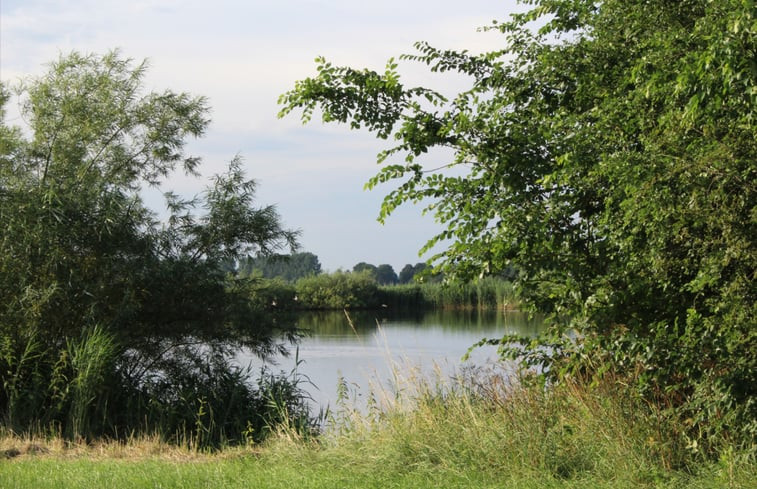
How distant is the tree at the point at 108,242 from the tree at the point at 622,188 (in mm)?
5118

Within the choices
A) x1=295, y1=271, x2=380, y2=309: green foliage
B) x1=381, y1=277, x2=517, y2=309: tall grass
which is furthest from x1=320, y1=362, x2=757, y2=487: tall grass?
x1=295, y1=271, x2=380, y2=309: green foliage

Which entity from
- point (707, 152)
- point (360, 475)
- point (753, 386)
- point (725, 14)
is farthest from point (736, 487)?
point (725, 14)

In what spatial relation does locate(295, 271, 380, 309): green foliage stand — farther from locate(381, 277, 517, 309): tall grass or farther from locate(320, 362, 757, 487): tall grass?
locate(320, 362, 757, 487): tall grass

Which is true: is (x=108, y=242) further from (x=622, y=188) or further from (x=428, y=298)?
(x=428, y=298)

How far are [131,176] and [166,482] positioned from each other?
777cm

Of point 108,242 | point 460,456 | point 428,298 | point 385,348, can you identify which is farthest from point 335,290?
point 460,456

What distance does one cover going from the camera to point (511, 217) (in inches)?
241

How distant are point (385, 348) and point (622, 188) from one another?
3739 mm

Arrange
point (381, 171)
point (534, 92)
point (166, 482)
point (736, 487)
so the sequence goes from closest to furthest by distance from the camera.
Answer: point (736, 487) → point (166, 482) → point (381, 171) → point (534, 92)

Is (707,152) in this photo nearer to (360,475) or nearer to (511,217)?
(511,217)

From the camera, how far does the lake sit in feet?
26.4

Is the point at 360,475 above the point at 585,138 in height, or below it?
below

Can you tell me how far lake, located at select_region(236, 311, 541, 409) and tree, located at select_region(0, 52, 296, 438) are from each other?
1.27 m

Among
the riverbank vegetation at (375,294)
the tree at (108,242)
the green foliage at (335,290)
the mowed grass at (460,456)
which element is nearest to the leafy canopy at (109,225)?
the tree at (108,242)
